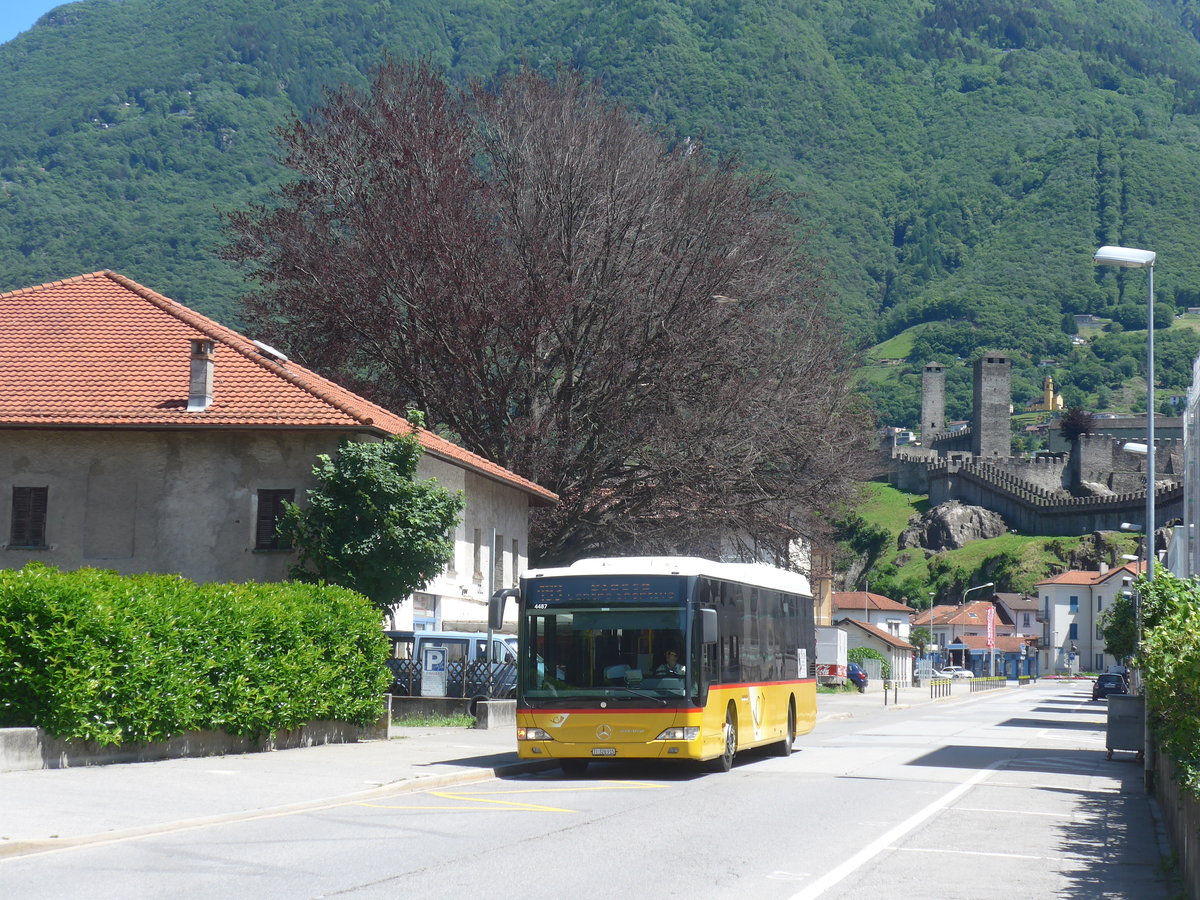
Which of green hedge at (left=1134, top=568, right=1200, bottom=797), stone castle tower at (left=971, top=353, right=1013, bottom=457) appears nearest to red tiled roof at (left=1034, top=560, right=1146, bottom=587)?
stone castle tower at (left=971, top=353, right=1013, bottom=457)

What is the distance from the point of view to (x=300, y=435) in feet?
94.1

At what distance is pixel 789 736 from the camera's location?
25438mm

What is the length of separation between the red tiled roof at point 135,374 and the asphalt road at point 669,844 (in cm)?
1045

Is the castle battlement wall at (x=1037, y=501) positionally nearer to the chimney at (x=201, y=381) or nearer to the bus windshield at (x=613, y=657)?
the chimney at (x=201, y=381)

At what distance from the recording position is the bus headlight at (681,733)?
62.1 feet

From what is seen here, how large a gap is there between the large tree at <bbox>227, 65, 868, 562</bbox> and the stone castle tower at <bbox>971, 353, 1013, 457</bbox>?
15431 cm

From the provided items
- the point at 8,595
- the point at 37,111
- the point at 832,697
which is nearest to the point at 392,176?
the point at 8,595

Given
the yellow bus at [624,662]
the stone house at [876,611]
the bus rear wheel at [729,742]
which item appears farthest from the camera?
the stone house at [876,611]

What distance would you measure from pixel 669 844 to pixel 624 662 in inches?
255

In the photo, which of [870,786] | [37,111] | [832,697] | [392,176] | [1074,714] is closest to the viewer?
[870,786]

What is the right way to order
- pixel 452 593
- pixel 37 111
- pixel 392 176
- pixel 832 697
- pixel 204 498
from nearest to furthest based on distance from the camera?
pixel 204 498, pixel 452 593, pixel 392 176, pixel 832 697, pixel 37 111

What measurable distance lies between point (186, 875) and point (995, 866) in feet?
20.9

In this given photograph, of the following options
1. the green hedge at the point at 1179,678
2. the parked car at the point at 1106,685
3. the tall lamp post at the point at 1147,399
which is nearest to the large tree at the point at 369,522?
the tall lamp post at the point at 1147,399

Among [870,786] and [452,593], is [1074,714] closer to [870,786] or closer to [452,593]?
[452,593]
